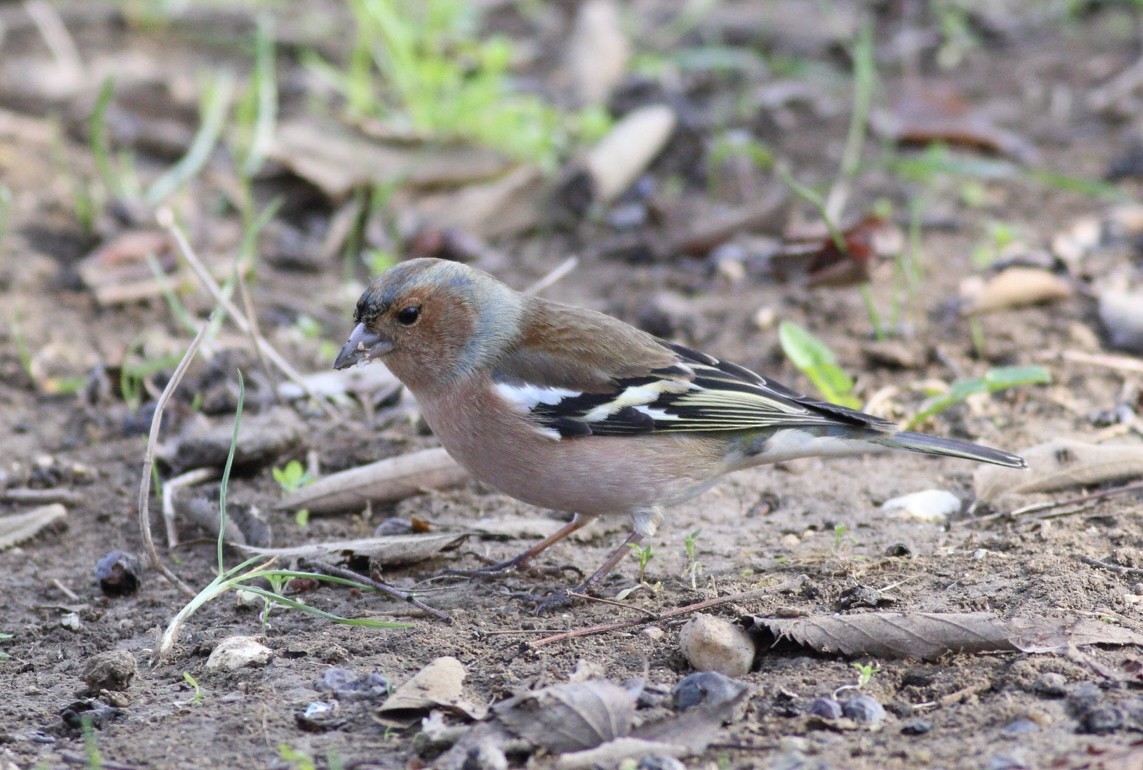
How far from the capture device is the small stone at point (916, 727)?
10.8 feet

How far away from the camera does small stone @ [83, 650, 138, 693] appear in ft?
12.1

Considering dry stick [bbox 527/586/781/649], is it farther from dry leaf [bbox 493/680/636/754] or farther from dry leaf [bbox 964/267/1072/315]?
dry leaf [bbox 964/267/1072/315]

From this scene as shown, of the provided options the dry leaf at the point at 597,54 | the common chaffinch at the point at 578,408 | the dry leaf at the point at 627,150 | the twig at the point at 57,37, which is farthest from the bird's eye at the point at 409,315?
the twig at the point at 57,37

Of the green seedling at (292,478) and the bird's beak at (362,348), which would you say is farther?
the green seedling at (292,478)

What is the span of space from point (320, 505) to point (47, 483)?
120cm

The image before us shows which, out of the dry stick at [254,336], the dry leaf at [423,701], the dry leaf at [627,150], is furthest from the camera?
the dry leaf at [627,150]

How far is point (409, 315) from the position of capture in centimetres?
492

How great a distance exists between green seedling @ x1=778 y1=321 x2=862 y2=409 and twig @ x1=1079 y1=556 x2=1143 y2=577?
1.65 metres

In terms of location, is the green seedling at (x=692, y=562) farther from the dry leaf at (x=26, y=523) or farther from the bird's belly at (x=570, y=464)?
the dry leaf at (x=26, y=523)

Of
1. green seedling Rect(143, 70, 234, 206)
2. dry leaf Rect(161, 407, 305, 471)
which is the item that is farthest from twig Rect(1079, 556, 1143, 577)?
green seedling Rect(143, 70, 234, 206)

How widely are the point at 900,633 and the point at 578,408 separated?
60.3 inches

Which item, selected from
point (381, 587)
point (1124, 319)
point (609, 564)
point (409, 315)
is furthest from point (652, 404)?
point (1124, 319)

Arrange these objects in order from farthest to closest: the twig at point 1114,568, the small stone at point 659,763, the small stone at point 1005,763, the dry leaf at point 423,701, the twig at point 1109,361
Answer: the twig at point 1109,361, the twig at point 1114,568, the dry leaf at point 423,701, the small stone at point 659,763, the small stone at point 1005,763

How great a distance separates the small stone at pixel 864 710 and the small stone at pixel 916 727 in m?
0.07
